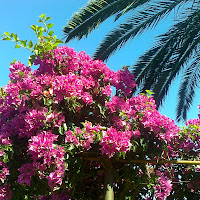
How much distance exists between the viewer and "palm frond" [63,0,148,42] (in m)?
5.51

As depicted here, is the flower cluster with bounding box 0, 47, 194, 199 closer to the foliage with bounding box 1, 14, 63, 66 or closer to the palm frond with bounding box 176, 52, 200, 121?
the foliage with bounding box 1, 14, 63, 66

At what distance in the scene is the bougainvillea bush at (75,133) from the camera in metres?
2.88

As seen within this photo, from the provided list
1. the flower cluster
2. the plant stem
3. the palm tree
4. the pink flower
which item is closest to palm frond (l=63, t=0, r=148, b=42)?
the palm tree

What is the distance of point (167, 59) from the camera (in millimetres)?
6027

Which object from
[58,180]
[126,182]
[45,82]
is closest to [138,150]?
[126,182]

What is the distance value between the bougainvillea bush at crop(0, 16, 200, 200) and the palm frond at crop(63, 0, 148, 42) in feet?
7.10

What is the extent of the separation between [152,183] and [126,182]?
321 mm

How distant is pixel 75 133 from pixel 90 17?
3.27 m

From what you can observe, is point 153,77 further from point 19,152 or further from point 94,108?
point 19,152

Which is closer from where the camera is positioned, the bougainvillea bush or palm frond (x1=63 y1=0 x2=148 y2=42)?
the bougainvillea bush

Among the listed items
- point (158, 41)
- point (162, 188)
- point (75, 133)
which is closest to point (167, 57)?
point (158, 41)

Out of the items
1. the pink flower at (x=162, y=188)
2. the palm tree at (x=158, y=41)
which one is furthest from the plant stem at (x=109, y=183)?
the palm tree at (x=158, y=41)

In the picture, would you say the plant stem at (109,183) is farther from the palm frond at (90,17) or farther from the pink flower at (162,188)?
the palm frond at (90,17)

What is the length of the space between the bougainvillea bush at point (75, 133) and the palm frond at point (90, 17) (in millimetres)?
2163
